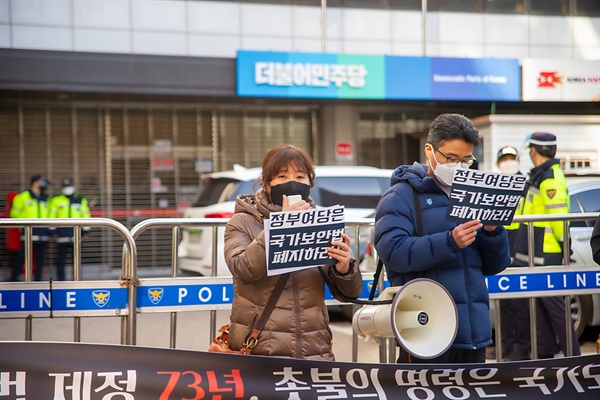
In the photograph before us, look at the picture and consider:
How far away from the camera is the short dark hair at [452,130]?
11.4ft

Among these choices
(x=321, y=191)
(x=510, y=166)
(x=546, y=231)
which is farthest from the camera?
(x=321, y=191)

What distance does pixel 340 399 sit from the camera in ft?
11.2

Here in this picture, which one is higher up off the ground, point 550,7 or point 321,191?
point 550,7

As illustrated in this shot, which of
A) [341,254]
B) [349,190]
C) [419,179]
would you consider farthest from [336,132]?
[341,254]

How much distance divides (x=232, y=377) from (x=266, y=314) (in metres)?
0.33

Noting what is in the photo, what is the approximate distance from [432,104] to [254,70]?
4.69m

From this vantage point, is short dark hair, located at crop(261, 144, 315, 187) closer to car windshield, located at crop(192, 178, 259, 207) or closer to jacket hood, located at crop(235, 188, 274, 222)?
jacket hood, located at crop(235, 188, 274, 222)

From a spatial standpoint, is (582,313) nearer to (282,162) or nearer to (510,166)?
(510,166)

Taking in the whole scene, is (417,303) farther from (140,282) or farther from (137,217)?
(137,217)

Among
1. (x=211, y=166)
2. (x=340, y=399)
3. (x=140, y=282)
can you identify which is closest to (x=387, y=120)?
(x=211, y=166)

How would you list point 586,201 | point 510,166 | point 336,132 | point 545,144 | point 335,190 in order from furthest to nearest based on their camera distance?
point 336,132
point 335,190
point 510,166
point 586,201
point 545,144

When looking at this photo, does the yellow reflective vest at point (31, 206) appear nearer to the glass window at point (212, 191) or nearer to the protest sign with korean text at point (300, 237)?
the glass window at point (212, 191)

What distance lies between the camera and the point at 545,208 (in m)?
6.64

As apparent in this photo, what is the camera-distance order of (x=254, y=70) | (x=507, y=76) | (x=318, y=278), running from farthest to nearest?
(x=507, y=76)
(x=254, y=70)
(x=318, y=278)
